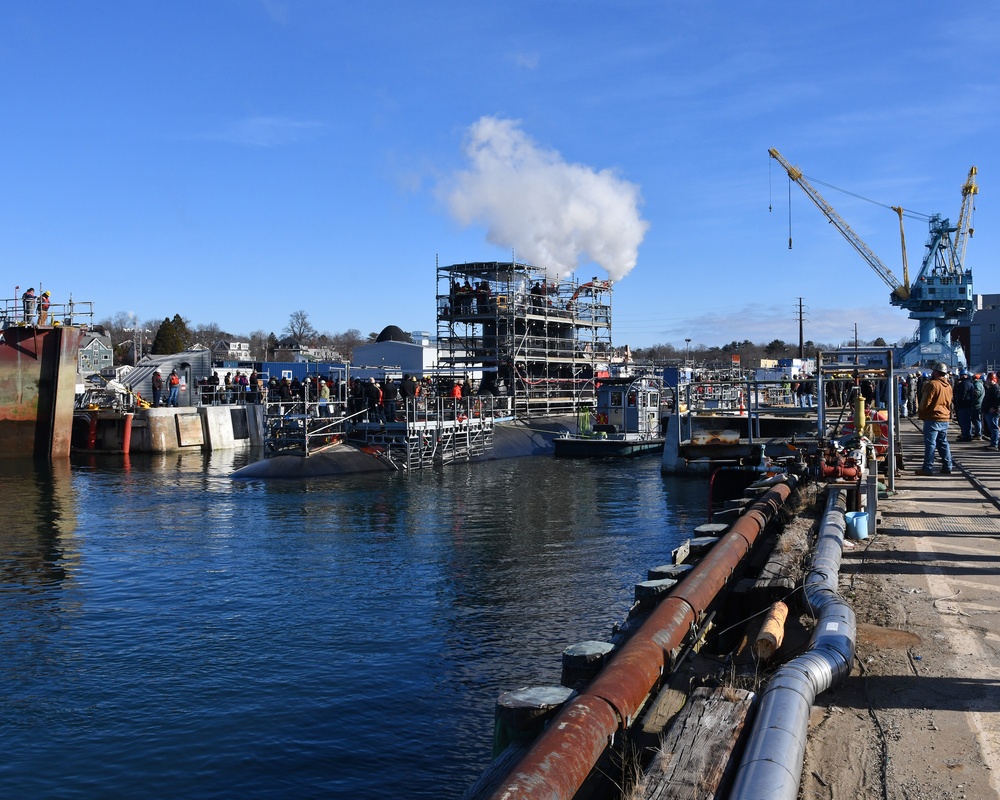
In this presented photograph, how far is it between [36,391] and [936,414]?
35976 millimetres

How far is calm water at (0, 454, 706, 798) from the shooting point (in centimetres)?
869

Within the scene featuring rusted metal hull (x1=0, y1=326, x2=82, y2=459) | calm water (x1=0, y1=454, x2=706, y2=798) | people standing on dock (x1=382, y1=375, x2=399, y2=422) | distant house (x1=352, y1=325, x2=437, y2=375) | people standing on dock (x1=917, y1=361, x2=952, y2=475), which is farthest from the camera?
distant house (x1=352, y1=325, x2=437, y2=375)

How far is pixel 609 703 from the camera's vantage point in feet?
19.2

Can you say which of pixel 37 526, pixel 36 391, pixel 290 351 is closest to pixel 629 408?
pixel 37 526

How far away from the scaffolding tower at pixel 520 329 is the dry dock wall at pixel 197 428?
11403mm

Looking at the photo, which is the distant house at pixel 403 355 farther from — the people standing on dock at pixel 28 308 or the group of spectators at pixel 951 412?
the group of spectators at pixel 951 412

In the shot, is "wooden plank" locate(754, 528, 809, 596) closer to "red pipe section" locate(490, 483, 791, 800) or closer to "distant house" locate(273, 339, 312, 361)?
"red pipe section" locate(490, 483, 791, 800)

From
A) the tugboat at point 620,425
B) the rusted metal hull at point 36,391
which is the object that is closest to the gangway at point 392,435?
the tugboat at point 620,425

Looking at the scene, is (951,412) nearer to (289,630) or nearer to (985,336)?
(289,630)

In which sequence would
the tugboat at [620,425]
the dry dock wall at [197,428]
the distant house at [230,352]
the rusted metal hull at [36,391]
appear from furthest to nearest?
the distant house at [230,352] → the dry dock wall at [197,428] → the tugboat at [620,425] → the rusted metal hull at [36,391]

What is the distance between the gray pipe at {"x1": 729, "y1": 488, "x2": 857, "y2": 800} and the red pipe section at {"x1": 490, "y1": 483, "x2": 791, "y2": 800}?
0.90 m

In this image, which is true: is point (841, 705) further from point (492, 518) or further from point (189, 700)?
point (492, 518)

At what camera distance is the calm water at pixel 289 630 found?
869 cm

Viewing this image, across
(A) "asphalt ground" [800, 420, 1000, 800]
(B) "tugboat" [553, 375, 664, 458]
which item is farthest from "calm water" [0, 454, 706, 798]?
(B) "tugboat" [553, 375, 664, 458]
